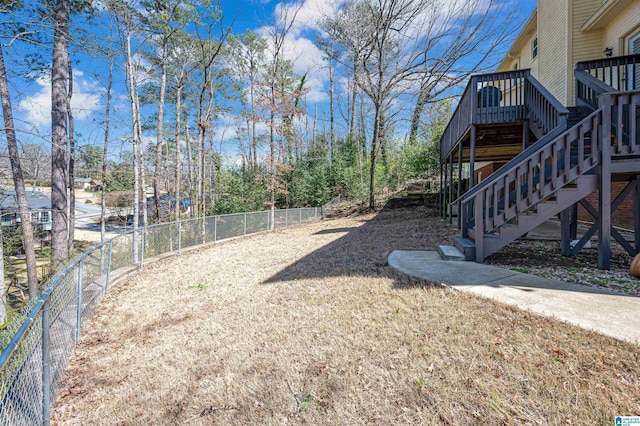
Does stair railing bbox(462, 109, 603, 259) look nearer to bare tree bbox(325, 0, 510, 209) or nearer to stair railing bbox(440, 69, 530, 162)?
stair railing bbox(440, 69, 530, 162)

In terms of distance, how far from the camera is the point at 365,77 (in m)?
14.6

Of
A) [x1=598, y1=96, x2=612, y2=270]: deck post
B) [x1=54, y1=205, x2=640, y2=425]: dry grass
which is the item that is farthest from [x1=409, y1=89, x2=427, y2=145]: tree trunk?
[x1=54, y1=205, x2=640, y2=425]: dry grass

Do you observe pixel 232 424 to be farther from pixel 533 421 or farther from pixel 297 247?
pixel 297 247

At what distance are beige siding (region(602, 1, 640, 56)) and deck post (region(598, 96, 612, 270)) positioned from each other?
16.6ft

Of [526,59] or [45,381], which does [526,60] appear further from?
[45,381]

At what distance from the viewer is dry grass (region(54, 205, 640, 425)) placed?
78.6 inches

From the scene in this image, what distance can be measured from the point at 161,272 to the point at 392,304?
6.27 meters

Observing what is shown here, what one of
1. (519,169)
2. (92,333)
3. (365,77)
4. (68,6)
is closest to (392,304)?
(519,169)

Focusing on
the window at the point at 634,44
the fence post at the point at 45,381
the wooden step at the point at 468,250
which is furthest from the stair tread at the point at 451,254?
the window at the point at 634,44

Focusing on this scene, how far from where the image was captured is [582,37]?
8484mm

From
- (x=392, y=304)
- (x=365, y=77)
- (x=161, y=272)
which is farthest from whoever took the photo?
(x=365, y=77)

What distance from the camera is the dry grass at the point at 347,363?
200cm

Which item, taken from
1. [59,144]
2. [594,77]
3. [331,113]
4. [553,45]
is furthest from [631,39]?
[331,113]

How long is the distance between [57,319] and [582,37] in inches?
524
